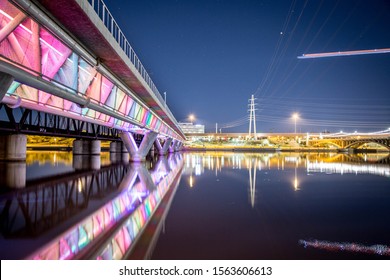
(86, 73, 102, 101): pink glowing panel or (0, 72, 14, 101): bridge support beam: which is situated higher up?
(86, 73, 102, 101): pink glowing panel

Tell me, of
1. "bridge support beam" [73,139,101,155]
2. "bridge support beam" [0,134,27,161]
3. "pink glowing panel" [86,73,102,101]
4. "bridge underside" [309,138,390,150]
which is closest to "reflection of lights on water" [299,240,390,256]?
"pink glowing panel" [86,73,102,101]

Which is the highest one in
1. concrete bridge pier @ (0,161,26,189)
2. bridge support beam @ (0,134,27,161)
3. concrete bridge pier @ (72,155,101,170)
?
bridge support beam @ (0,134,27,161)

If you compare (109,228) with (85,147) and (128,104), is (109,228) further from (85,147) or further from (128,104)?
(85,147)

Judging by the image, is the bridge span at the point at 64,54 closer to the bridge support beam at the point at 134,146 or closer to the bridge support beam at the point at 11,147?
the bridge support beam at the point at 134,146

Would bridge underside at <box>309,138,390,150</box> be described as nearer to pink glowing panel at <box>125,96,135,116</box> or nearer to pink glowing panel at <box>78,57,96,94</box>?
pink glowing panel at <box>125,96,135,116</box>

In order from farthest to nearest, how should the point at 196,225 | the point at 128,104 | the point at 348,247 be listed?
the point at 128,104, the point at 196,225, the point at 348,247

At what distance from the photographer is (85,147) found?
4841 cm

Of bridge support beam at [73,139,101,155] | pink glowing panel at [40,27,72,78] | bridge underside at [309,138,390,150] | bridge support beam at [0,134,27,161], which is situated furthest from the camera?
bridge underside at [309,138,390,150]

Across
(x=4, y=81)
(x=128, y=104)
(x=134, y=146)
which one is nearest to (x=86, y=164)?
(x=134, y=146)

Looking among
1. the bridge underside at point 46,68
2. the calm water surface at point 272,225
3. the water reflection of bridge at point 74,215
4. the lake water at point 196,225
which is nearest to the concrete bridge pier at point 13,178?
the water reflection of bridge at point 74,215

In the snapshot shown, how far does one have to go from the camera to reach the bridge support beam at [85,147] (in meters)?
47.9

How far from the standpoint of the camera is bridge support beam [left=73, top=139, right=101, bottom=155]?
157 ft

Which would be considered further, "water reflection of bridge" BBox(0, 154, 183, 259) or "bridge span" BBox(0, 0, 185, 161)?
"bridge span" BBox(0, 0, 185, 161)

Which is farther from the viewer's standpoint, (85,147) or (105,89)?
(85,147)
